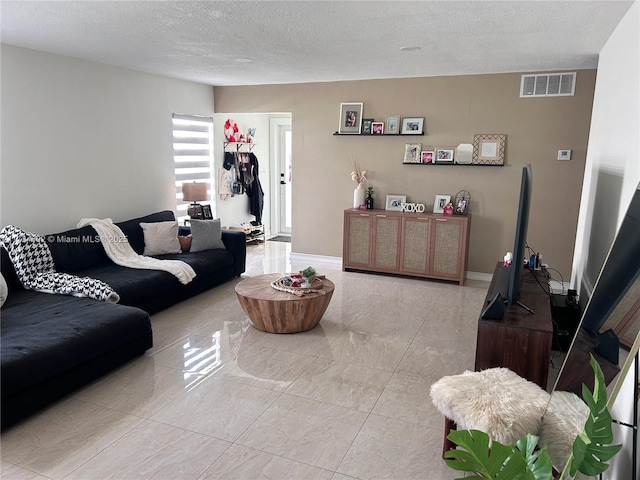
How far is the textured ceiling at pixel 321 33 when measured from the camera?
9.60ft

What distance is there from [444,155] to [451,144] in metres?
0.15

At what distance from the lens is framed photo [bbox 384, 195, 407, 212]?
5.98 m

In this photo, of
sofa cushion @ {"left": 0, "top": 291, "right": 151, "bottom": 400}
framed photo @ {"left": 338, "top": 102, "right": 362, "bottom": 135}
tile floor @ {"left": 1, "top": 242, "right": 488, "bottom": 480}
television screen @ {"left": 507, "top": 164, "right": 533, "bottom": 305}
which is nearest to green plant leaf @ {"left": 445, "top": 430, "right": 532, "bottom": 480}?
tile floor @ {"left": 1, "top": 242, "right": 488, "bottom": 480}

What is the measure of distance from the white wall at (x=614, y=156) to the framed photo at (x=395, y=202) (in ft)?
7.10

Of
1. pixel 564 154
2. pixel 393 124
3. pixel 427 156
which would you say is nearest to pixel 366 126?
pixel 393 124

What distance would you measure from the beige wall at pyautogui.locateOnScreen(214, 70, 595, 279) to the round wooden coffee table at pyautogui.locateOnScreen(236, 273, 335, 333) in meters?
2.47

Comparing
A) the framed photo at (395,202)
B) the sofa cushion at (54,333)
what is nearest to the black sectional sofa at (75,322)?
the sofa cushion at (54,333)

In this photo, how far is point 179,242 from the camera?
5414 mm

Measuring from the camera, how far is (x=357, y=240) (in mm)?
5996

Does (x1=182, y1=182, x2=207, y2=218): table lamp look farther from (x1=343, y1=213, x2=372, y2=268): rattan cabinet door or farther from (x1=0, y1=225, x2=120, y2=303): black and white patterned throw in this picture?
(x1=0, y1=225, x2=120, y2=303): black and white patterned throw

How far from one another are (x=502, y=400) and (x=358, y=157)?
14.7 feet

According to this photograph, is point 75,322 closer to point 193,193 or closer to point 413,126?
point 193,193

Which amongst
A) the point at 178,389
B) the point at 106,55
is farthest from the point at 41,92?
the point at 178,389

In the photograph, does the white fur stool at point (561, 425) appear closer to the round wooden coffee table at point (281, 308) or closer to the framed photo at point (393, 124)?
the round wooden coffee table at point (281, 308)
